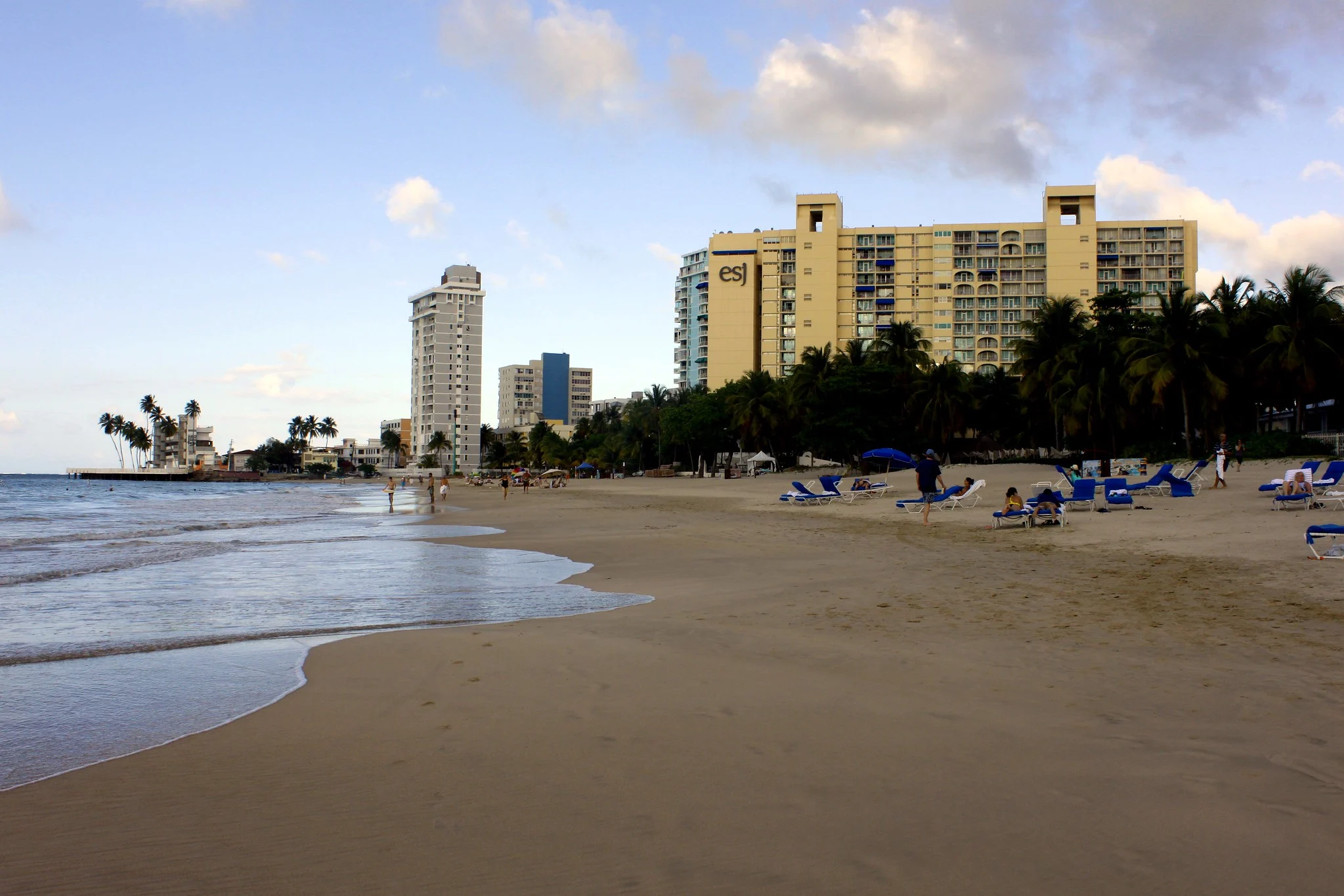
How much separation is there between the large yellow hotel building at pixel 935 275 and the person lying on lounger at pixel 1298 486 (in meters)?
83.0

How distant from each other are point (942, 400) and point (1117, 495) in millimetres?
38586

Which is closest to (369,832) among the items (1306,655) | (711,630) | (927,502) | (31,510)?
(711,630)

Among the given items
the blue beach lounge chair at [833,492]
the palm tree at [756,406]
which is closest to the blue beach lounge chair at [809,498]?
the blue beach lounge chair at [833,492]

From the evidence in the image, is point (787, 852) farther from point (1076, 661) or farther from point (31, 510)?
point (31, 510)

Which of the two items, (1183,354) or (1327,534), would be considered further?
(1183,354)

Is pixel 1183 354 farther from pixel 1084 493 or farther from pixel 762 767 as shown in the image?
pixel 762 767

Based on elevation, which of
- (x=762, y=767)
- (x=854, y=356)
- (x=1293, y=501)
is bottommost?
(x=762, y=767)

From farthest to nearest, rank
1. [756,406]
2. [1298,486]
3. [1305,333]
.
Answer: [756,406] → [1305,333] → [1298,486]

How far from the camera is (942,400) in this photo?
5641cm

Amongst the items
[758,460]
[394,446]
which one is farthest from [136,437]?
[758,460]

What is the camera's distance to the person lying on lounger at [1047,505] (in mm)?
16781

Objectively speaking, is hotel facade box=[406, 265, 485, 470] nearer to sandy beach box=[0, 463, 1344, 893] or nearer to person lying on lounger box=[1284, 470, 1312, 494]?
person lying on lounger box=[1284, 470, 1312, 494]

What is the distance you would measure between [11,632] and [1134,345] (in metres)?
47.2

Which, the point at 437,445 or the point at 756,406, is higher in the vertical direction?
the point at 756,406
